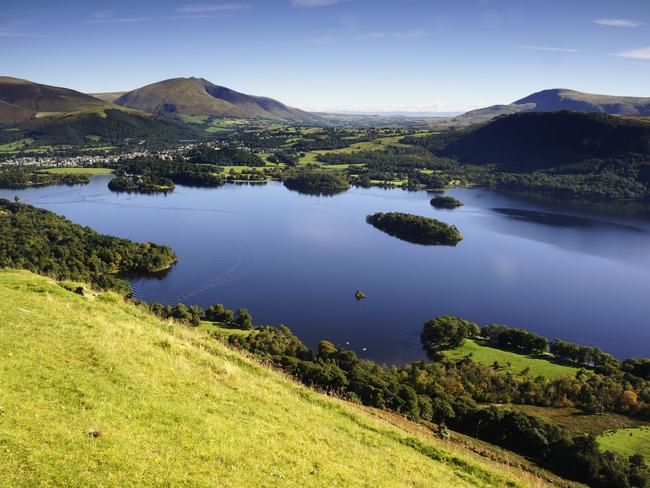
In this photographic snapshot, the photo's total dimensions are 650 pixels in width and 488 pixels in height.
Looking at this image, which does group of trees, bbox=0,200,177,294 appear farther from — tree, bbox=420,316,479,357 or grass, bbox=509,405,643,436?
grass, bbox=509,405,643,436

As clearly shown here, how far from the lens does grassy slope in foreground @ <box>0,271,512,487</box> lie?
1214 cm

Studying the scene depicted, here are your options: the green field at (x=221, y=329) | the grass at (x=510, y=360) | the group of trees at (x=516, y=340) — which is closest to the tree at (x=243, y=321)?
the green field at (x=221, y=329)

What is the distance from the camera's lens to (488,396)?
56.3 meters

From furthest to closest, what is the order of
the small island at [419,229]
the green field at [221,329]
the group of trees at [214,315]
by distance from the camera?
1. the small island at [419,229]
2. the group of trees at [214,315]
3. the green field at [221,329]

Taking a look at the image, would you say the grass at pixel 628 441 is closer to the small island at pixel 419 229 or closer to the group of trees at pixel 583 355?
the group of trees at pixel 583 355

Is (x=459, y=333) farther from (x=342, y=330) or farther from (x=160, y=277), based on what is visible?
(x=160, y=277)

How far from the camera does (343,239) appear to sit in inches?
5787

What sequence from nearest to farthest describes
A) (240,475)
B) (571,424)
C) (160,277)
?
(240,475) → (571,424) → (160,277)

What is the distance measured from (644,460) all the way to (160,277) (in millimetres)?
94668

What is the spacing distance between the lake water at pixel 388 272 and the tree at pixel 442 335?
2750 millimetres

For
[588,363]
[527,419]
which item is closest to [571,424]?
[527,419]

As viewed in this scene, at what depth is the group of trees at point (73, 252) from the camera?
301 ft

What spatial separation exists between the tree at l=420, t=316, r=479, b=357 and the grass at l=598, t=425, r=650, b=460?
30.1 m

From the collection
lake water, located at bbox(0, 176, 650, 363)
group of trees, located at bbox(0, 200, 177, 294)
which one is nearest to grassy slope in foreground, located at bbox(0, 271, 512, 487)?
lake water, located at bbox(0, 176, 650, 363)
